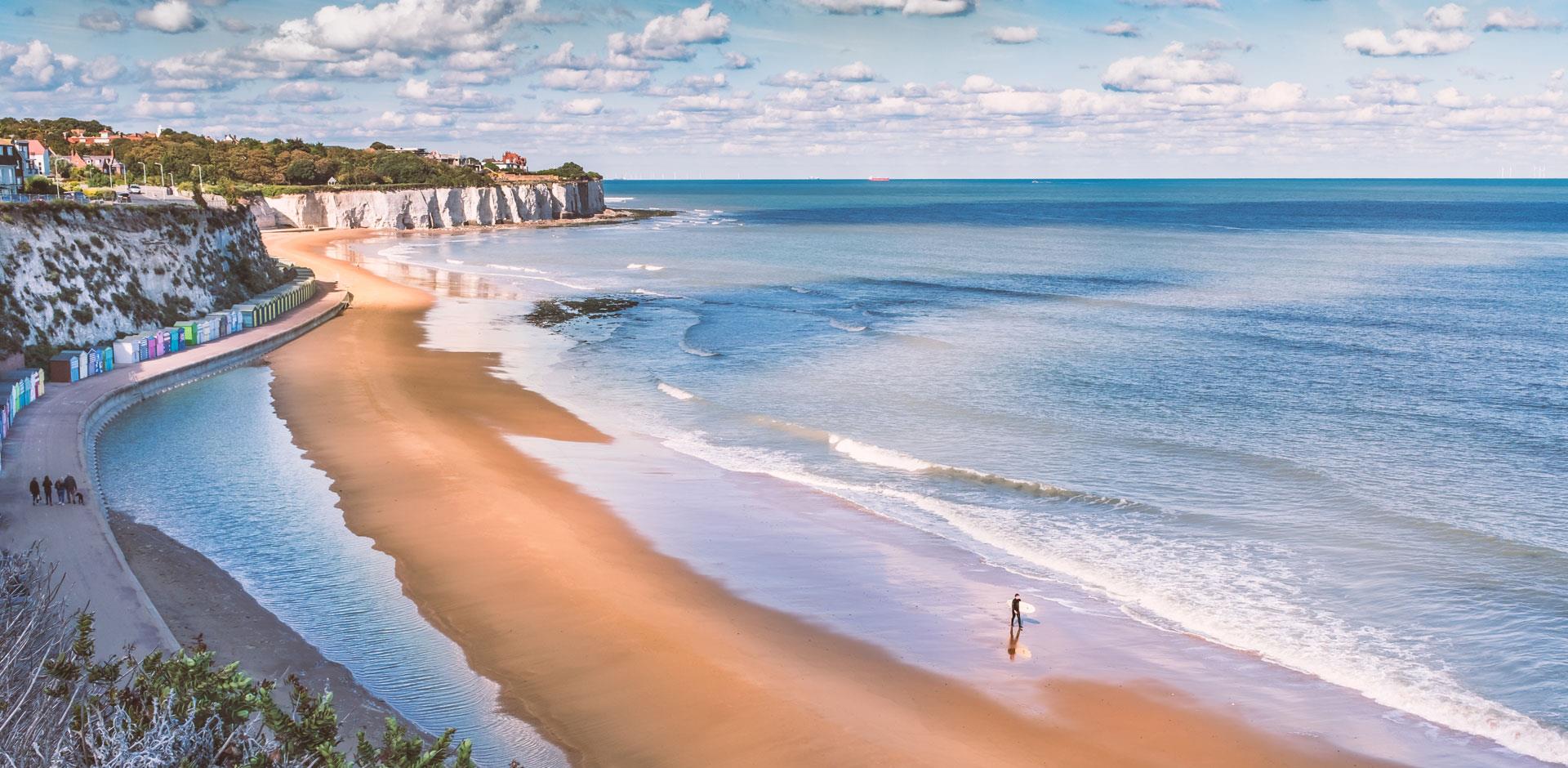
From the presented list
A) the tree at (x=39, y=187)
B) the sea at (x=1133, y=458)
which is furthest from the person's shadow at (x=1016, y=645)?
the tree at (x=39, y=187)

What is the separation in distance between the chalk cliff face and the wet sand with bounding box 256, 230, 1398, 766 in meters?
101

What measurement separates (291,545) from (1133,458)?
793 inches

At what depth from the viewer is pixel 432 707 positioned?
52.6ft

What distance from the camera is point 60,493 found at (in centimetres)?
2327

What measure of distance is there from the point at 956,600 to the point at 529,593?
25.1 ft

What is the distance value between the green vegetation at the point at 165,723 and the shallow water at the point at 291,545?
11.2ft

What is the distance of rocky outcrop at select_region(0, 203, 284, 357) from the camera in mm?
40750

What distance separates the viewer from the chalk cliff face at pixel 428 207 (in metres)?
127

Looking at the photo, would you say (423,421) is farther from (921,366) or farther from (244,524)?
(921,366)

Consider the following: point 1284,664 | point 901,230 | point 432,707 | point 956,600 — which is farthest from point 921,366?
point 901,230

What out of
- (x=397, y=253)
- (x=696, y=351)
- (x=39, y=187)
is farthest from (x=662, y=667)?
(x=397, y=253)

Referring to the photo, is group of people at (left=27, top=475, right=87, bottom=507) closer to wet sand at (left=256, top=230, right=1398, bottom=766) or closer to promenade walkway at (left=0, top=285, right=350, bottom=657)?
promenade walkway at (left=0, top=285, right=350, bottom=657)

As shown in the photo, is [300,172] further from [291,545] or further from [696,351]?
[291,545]

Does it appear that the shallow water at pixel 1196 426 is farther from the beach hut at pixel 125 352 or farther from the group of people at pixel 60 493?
the group of people at pixel 60 493
